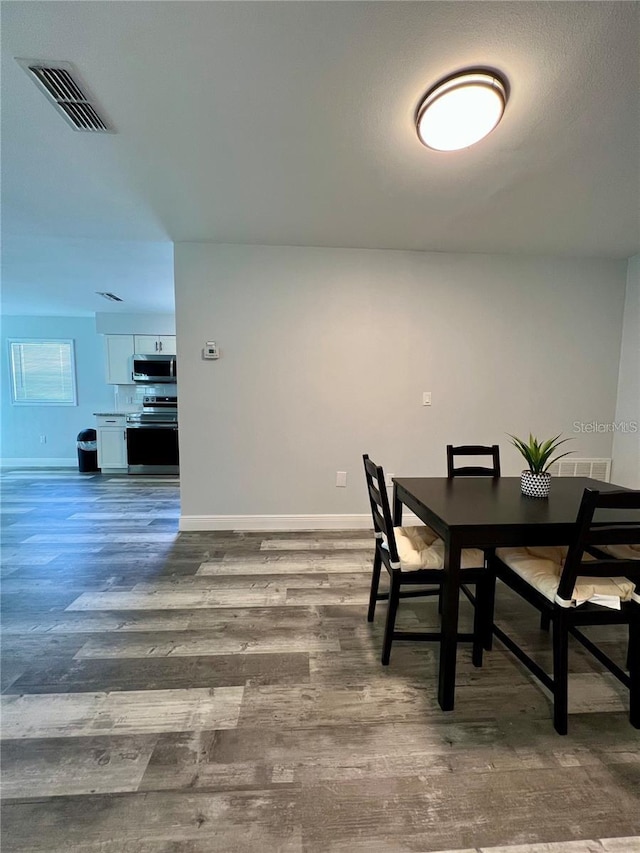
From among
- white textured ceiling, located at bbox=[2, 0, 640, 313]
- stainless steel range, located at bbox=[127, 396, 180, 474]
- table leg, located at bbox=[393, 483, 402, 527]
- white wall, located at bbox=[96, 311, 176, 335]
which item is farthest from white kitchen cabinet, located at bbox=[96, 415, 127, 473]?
table leg, located at bbox=[393, 483, 402, 527]

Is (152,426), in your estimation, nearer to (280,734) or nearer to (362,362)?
(362,362)

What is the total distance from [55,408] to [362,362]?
5876mm

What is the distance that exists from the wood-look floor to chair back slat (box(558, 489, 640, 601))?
1.92 ft

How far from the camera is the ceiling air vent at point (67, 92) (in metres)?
1.34

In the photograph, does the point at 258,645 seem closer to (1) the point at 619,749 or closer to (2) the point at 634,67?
(1) the point at 619,749

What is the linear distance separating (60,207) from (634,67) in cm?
324

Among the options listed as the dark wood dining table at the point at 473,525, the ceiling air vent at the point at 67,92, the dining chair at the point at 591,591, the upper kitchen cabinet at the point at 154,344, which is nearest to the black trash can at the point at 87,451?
the upper kitchen cabinet at the point at 154,344

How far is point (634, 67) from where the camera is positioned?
4.32 feet

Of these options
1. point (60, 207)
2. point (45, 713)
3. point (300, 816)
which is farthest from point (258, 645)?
point (60, 207)

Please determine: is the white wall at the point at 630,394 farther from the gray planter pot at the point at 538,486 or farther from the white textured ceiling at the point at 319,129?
the gray planter pot at the point at 538,486

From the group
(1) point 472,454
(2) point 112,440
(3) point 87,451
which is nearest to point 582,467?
(1) point 472,454

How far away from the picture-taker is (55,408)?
6086 millimetres

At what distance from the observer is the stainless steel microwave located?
5.43m

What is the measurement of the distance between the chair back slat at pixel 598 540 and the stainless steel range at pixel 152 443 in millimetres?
5176
